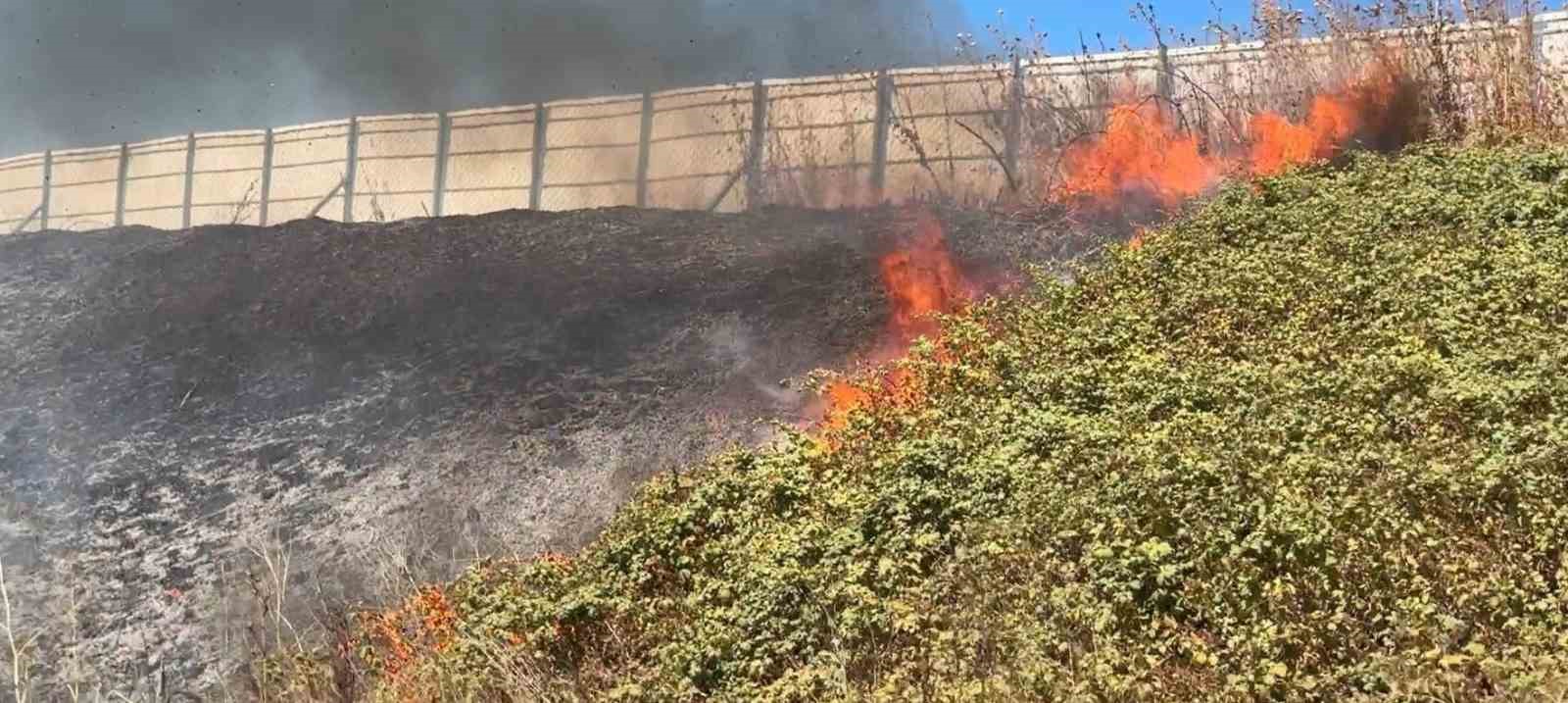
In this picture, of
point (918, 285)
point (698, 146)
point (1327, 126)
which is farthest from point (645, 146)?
point (1327, 126)

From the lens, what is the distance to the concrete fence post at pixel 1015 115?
12086 millimetres

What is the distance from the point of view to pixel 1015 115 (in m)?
12.1

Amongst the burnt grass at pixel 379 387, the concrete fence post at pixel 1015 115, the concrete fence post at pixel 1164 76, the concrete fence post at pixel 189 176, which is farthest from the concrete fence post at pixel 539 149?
the concrete fence post at pixel 1164 76

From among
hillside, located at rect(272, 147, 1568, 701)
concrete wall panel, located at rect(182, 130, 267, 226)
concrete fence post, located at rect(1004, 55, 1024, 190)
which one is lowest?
hillside, located at rect(272, 147, 1568, 701)

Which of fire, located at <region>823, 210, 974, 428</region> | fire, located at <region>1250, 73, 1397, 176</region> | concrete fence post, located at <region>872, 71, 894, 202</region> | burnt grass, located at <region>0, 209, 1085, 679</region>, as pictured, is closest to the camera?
burnt grass, located at <region>0, 209, 1085, 679</region>

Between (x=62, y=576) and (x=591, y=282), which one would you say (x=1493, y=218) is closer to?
(x=591, y=282)

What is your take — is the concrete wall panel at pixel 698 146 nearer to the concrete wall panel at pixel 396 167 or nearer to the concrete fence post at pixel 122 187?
the concrete wall panel at pixel 396 167

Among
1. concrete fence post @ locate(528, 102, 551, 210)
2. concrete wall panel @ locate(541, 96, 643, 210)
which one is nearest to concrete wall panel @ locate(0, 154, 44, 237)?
concrete fence post @ locate(528, 102, 551, 210)

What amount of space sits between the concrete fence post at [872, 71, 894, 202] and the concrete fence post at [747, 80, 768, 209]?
1.12 metres

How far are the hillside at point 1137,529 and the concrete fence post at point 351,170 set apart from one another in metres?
10.6

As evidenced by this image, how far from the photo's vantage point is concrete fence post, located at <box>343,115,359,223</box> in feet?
52.1

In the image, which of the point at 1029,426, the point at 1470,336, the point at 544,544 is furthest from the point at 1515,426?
the point at 544,544

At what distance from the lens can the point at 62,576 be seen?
653 centimetres

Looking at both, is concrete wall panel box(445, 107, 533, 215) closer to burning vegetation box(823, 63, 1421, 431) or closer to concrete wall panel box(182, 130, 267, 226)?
concrete wall panel box(182, 130, 267, 226)
